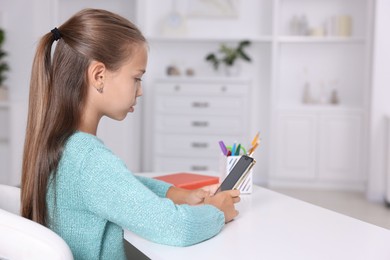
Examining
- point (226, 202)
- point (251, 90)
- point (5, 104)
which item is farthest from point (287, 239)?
point (5, 104)

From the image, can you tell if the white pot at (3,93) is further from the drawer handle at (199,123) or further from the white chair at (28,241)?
the white chair at (28,241)

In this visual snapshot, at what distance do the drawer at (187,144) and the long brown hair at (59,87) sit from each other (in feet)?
12.6

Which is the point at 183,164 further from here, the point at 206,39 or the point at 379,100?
the point at 379,100

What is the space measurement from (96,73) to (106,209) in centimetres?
30

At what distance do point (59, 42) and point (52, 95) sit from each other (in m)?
0.12

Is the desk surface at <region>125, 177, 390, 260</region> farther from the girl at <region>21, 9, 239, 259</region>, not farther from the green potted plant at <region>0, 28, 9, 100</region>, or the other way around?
the green potted plant at <region>0, 28, 9, 100</region>

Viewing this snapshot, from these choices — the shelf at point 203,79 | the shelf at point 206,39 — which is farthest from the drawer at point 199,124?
the shelf at point 206,39

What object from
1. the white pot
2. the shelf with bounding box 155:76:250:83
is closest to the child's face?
the shelf with bounding box 155:76:250:83

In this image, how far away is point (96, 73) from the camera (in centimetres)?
119

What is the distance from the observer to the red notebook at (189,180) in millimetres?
1716

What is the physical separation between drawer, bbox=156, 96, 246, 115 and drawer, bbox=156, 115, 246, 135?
0.18 ft

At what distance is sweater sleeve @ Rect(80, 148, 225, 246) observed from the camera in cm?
Result: 108

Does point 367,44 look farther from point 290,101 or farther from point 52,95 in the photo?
point 52,95

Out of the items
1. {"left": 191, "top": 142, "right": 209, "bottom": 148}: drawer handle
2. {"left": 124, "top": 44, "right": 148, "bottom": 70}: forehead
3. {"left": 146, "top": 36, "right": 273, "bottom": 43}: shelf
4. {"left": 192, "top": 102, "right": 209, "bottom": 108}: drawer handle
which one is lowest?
{"left": 191, "top": 142, "right": 209, "bottom": 148}: drawer handle
